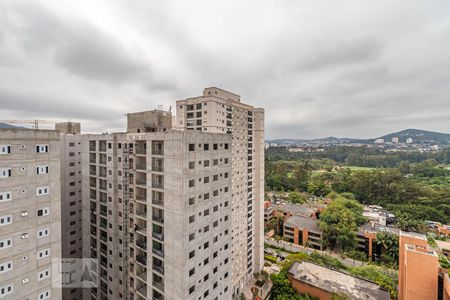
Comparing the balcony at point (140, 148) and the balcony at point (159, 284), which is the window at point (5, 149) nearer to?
the balcony at point (140, 148)

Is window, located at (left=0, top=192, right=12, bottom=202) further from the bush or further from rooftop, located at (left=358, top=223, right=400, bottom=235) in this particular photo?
rooftop, located at (left=358, top=223, right=400, bottom=235)

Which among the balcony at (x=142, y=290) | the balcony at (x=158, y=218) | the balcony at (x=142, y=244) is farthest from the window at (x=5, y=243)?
the balcony at (x=142, y=290)

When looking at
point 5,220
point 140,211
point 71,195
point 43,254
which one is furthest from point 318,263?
point 5,220

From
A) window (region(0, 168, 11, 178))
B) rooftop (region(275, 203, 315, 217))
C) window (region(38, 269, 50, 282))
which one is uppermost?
window (region(0, 168, 11, 178))

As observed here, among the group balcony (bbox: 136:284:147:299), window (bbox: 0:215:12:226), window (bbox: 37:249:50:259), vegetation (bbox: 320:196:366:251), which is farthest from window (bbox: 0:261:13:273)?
vegetation (bbox: 320:196:366:251)

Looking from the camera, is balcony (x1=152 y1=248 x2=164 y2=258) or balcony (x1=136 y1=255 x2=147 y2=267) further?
balcony (x1=136 y1=255 x2=147 y2=267)

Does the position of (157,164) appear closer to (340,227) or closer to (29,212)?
(29,212)
